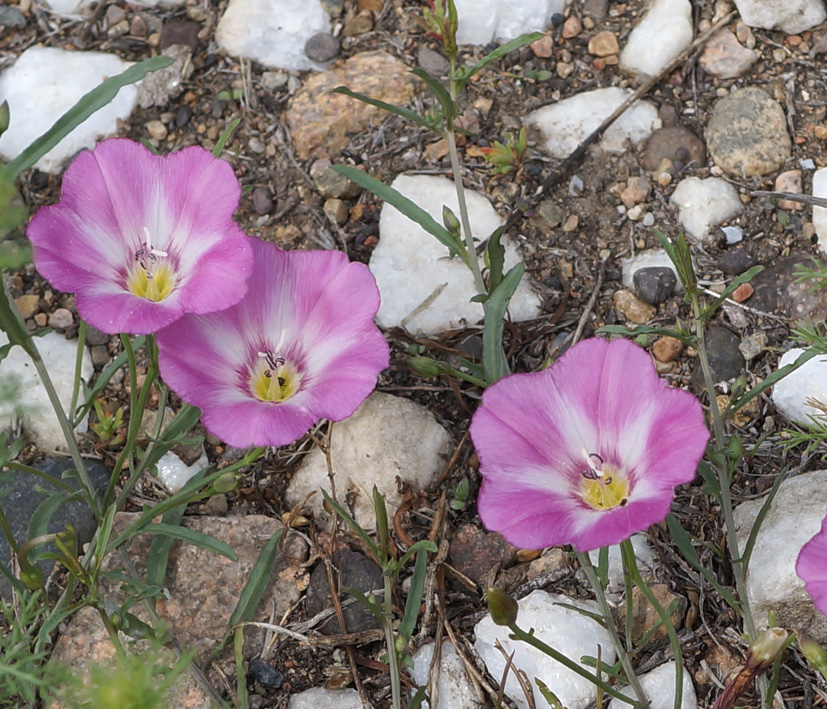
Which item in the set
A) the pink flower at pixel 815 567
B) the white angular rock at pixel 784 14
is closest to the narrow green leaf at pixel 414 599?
the pink flower at pixel 815 567

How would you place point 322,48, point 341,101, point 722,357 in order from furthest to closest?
point 322,48 → point 341,101 → point 722,357

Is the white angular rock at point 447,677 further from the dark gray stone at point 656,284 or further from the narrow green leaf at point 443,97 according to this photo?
the narrow green leaf at point 443,97

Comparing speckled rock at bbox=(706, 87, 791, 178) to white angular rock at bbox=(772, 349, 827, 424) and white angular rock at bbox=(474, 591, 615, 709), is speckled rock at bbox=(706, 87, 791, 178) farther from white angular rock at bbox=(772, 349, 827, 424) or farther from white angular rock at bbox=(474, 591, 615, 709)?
white angular rock at bbox=(474, 591, 615, 709)

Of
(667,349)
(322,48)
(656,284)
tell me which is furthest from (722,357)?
(322,48)

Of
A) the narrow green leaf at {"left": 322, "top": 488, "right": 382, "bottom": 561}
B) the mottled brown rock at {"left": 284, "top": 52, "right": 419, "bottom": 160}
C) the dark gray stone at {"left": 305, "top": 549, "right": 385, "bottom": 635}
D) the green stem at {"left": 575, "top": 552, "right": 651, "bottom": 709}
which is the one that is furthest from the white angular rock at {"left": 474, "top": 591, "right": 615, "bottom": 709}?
the mottled brown rock at {"left": 284, "top": 52, "right": 419, "bottom": 160}

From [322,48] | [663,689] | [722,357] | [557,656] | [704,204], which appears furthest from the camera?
[322,48]

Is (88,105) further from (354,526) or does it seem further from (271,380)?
(354,526)

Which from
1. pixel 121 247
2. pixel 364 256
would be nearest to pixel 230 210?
pixel 121 247
